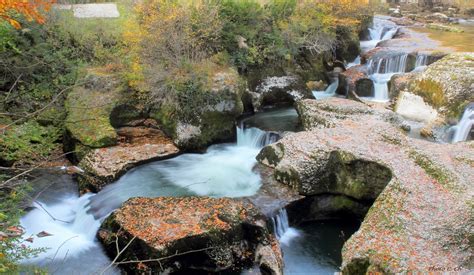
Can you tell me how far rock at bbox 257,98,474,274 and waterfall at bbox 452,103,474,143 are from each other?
7.83 feet

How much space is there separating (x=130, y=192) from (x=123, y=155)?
1765mm

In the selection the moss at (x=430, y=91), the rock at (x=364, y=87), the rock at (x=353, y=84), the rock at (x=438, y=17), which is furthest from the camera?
the rock at (x=438, y=17)

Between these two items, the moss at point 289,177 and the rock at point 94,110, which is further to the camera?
the rock at point 94,110

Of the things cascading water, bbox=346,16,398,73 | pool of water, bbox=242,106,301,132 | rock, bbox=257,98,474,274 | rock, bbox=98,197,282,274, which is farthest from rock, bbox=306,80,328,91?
rock, bbox=98,197,282,274

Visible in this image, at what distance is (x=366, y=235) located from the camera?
7.88m

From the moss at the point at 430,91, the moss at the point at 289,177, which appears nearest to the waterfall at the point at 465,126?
the moss at the point at 430,91

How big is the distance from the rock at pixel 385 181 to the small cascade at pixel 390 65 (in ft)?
20.9

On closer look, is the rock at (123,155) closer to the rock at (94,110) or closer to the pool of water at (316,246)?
the rock at (94,110)

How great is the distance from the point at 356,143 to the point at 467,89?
5952 mm

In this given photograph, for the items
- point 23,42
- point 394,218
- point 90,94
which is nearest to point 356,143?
point 394,218

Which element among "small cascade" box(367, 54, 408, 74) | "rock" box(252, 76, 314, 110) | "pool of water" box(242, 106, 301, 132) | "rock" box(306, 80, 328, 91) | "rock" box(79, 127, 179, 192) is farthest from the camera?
"small cascade" box(367, 54, 408, 74)

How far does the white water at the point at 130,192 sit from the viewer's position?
351 inches

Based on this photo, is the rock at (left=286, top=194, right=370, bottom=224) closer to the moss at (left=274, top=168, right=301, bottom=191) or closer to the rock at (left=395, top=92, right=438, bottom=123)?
the moss at (left=274, top=168, right=301, bottom=191)

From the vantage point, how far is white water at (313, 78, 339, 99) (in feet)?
58.8
